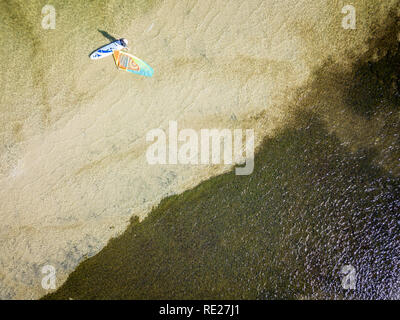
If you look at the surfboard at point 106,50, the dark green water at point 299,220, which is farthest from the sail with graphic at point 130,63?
the dark green water at point 299,220

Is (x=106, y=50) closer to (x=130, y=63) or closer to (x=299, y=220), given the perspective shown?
(x=130, y=63)

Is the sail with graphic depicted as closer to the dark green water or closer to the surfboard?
the surfboard

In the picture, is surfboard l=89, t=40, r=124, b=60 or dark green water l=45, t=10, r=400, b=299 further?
dark green water l=45, t=10, r=400, b=299

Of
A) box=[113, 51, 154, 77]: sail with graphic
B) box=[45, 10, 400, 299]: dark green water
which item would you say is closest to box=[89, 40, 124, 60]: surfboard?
box=[113, 51, 154, 77]: sail with graphic

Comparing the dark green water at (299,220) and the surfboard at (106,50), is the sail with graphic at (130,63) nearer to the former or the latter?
the surfboard at (106,50)

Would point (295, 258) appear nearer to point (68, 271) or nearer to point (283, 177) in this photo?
point (283, 177)

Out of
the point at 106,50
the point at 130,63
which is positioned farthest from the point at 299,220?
the point at 106,50
